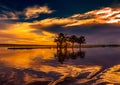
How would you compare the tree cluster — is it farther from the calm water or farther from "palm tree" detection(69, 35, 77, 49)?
the calm water

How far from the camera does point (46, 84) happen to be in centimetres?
1582

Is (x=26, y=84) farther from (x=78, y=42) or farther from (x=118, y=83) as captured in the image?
(x=78, y=42)

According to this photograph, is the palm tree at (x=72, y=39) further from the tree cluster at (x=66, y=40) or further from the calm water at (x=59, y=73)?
the calm water at (x=59, y=73)

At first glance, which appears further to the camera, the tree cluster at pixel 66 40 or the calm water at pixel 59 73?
the tree cluster at pixel 66 40

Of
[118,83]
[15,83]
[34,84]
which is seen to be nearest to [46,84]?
[34,84]

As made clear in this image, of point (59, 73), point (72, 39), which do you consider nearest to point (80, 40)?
point (72, 39)

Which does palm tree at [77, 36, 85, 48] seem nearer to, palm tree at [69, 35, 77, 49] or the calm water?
palm tree at [69, 35, 77, 49]

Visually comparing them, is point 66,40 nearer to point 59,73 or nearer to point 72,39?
point 72,39

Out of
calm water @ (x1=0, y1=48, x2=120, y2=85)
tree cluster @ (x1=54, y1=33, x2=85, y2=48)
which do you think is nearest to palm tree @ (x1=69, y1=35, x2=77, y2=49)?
tree cluster @ (x1=54, y1=33, x2=85, y2=48)

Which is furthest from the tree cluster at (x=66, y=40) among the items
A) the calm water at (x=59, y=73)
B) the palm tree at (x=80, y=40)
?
the calm water at (x=59, y=73)

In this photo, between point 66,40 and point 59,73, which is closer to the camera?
point 59,73

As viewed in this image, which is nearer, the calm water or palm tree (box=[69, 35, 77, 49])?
the calm water

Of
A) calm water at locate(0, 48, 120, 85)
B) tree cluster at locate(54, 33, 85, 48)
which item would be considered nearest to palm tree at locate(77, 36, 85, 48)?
tree cluster at locate(54, 33, 85, 48)

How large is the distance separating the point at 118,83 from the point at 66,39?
4767 inches
